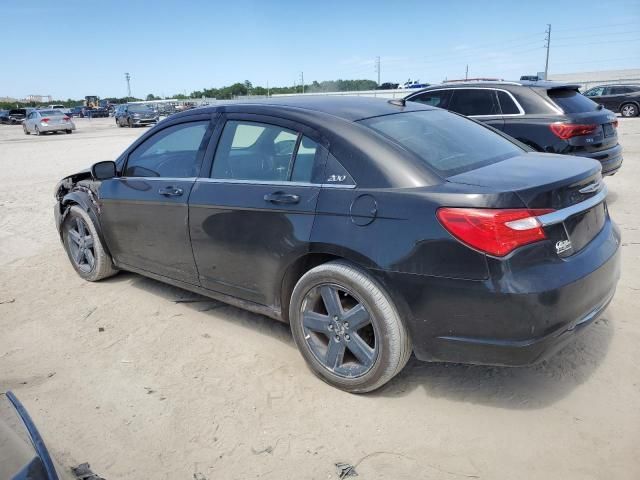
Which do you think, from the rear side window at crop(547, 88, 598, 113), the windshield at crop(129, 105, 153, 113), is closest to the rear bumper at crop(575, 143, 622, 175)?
the rear side window at crop(547, 88, 598, 113)

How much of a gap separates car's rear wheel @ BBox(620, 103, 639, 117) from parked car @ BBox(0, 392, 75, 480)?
90.6ft

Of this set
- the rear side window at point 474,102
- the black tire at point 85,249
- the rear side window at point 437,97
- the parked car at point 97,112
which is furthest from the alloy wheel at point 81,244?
the parked car at point 97,112

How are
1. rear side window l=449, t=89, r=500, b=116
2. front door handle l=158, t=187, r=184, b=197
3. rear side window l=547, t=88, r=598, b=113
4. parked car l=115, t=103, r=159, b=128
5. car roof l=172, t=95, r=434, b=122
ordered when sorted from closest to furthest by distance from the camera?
car roof l=172, t=95, r=434, b=122 → front door handle l=158, t=187, r=184, b=197 → rear side window l=547, t=88, r=598, b=113 → rear side window l=449, t=89, r=500, b=116 → parked car l=115, t=103, r=159, b=128

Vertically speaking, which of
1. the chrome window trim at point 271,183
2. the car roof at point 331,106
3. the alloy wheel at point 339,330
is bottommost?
the alloy wheel at point 339,330

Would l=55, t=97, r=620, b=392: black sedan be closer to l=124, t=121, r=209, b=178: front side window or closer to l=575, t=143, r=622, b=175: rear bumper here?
l=124, t=121, r=209, b=178: front side window

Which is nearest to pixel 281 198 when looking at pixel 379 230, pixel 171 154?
pixel 379 230

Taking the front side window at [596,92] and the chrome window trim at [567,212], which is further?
the front side window at [596,92]

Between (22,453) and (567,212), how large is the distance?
2472mm

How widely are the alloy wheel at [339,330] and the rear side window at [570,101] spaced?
16.0 feet

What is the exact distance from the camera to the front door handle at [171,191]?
3759mm

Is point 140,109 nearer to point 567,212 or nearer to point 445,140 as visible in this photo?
point 445,140

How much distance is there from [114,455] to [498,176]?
2.42m

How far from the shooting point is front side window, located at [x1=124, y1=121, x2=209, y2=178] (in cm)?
380

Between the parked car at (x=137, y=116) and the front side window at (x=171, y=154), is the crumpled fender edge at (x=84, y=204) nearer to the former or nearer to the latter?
the front side window at (x=171, y=154)
